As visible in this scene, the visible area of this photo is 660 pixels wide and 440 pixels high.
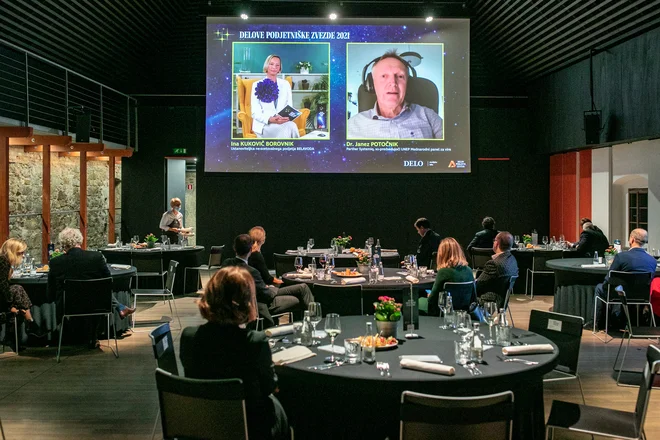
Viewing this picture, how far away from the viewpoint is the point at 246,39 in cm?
1166

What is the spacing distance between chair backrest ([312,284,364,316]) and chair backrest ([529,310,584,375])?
1.80 m

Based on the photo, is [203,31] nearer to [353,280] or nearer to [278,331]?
[353,280]

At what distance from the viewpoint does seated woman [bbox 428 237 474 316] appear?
5812 millimetres

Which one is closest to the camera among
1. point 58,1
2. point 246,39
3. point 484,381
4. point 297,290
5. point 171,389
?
point 171,389

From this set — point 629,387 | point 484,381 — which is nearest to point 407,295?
point 484,381

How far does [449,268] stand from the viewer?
582cm

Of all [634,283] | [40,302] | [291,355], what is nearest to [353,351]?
[291,355]

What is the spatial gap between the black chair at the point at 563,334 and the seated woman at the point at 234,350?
1.87 metres

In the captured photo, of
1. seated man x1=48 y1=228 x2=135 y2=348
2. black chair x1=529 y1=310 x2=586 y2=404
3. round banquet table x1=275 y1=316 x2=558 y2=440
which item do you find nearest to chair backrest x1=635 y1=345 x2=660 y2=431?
round banquet table x1=275 y1=316 x2=558 y2=440

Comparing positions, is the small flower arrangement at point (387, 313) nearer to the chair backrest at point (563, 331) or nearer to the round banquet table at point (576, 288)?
the chair backrest at point (563, 331)

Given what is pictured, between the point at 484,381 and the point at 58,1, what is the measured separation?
9.09m

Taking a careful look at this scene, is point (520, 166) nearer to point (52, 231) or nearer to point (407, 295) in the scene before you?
point (52, 231)

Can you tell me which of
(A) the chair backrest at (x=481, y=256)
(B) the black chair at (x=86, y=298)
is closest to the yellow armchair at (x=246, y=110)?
(A) the chair backrest at (x=481, y=256)

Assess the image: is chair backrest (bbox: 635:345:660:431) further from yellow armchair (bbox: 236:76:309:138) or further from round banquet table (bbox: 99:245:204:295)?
yellow armchair (bbox: 236:76:309:138)
